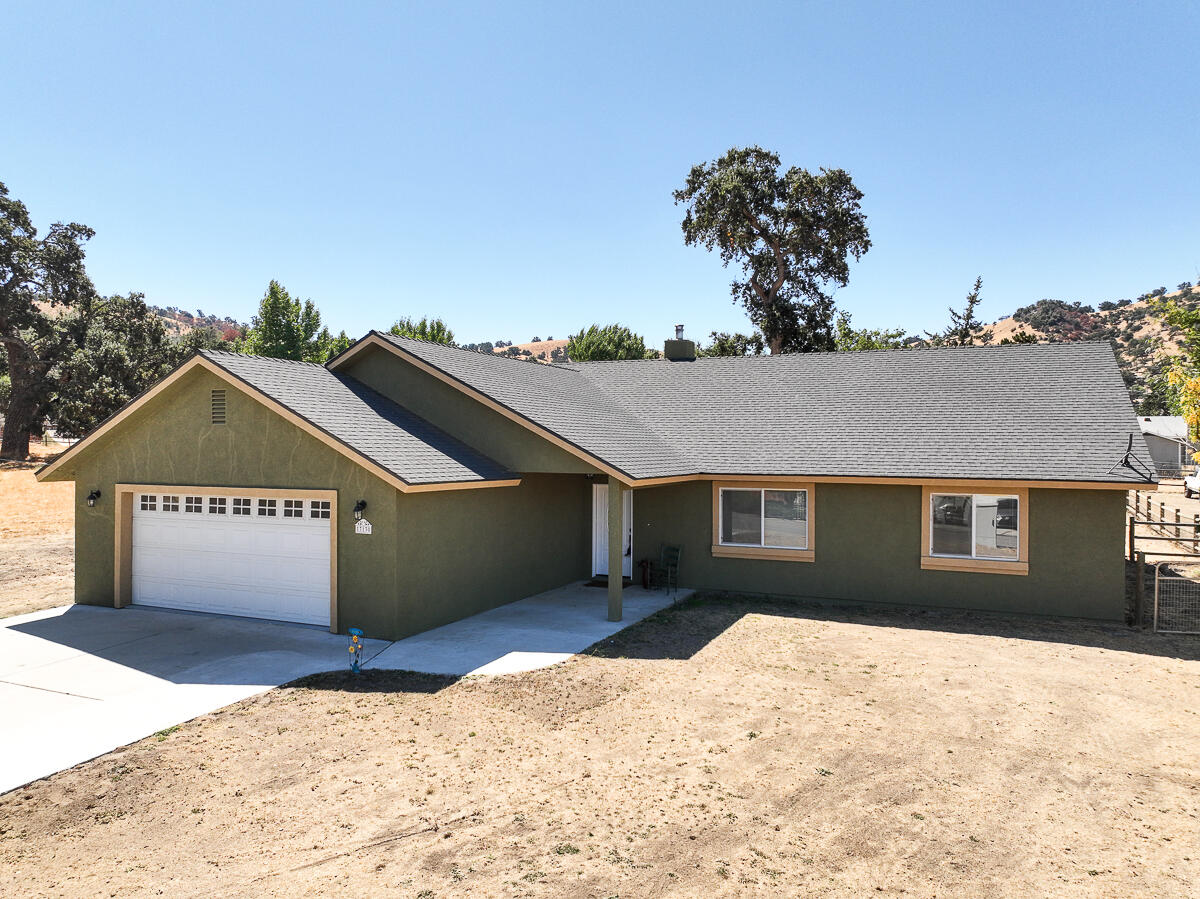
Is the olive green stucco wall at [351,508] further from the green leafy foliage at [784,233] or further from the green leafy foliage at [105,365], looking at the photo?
the green leafy foliage at [105,365]

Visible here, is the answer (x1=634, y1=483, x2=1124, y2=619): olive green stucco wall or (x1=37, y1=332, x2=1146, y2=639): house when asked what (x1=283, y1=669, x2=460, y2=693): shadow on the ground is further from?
(x1=634, y1=483, x2=1124, y2=619): olive green stucco wall

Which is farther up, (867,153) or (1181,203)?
(867,153)

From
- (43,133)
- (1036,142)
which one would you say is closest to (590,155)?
(1036,142)

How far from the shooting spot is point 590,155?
2434cm

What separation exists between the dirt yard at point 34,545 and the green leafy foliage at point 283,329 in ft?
83.7

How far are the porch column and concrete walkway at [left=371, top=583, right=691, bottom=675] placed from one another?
315mm

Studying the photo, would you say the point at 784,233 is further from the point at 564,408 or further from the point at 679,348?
the point at 564,408

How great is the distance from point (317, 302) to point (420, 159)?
4790cm

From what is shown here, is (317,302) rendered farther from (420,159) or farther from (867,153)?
(867,153)

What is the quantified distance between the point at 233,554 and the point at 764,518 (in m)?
10.8

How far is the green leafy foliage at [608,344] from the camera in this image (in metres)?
54.1

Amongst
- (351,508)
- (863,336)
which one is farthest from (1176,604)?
(863,336)

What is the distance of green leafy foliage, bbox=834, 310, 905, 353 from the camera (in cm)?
4684

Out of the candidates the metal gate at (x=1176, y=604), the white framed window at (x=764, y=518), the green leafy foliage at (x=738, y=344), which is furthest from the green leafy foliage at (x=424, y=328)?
the metal gate at (x=1176, y=604)
